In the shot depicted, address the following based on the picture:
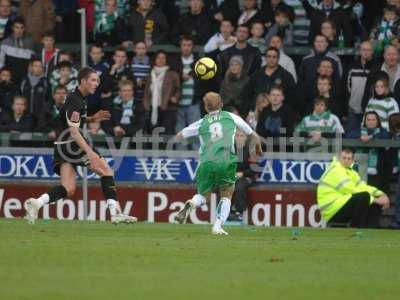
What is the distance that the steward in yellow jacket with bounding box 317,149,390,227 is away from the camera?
768 inches

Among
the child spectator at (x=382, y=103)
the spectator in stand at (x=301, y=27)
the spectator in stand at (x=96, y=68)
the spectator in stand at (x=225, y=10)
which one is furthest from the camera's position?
the spectator in stand at (x=225, y=10)

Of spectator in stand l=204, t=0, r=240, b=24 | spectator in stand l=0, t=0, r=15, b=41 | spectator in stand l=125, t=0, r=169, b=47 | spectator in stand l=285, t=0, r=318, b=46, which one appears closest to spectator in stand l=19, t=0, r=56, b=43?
spectator in stand l=0, t=0, r=15, b=41

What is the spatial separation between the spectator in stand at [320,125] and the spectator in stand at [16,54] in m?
5.22

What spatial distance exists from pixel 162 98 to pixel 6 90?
9.11 ft

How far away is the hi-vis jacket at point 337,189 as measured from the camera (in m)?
19.6

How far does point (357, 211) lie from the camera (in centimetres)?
1958

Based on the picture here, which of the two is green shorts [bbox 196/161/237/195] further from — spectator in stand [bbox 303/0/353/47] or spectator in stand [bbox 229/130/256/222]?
spectator in stand [bbox 303/0/353/47]

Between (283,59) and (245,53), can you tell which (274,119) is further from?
(245,53)

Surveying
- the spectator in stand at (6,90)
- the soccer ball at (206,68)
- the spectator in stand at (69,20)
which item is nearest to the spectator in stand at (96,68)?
the spectator in stand at (6,90)

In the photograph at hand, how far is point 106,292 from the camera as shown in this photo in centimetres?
1093

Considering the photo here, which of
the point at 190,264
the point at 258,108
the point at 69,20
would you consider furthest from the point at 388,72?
the point at 190,264

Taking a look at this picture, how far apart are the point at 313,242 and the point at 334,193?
4056mm

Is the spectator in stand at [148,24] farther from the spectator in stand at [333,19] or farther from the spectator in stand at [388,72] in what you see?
the spectator in stand at [388,72]

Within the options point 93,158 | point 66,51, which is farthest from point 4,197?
point 93,158
